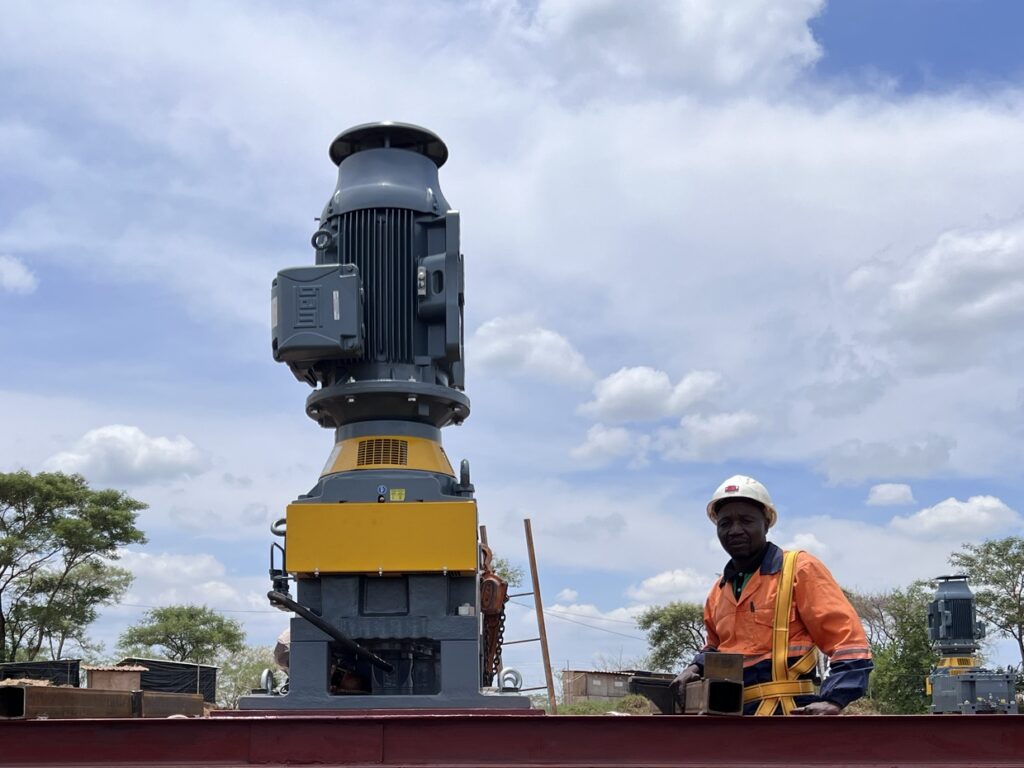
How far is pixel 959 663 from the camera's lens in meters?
20.0

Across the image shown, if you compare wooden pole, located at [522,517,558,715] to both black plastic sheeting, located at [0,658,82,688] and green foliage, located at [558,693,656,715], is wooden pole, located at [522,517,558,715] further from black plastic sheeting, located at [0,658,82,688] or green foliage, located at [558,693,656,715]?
black plastic sheeting, located at [0,658,82,688]

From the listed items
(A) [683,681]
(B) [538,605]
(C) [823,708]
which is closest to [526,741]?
(A) [683,681]

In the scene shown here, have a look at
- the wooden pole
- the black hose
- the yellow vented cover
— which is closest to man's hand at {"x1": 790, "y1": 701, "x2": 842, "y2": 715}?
the yellow vented cover

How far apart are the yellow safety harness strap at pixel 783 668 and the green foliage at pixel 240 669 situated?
1287 inches

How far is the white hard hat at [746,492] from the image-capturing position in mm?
5160

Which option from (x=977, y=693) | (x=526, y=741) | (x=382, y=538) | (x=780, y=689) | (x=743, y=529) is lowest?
(x=977, y=693)

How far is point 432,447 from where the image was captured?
10.9 metres

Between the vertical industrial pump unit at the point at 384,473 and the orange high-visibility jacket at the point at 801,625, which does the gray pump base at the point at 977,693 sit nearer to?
the vertical industrial pump unit at the point at 384,473

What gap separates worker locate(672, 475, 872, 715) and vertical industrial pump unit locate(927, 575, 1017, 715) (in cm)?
1541

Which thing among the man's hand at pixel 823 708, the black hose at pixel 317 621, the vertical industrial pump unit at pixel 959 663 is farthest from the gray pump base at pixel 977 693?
the man's hand at pixel 823 708

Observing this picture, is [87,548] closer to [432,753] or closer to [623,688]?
[623,688]

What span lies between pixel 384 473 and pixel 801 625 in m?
5.87

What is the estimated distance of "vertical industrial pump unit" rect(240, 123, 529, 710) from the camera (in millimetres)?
9930

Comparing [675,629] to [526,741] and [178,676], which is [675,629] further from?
[526,741]
